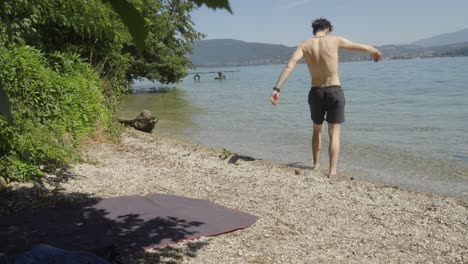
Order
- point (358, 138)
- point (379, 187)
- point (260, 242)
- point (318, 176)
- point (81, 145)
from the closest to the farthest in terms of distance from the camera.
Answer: point (260, 242), point (379, 187), point (318, 176), point (81, 145), point (358, 138)

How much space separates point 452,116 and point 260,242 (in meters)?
13.9

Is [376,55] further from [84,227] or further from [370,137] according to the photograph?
[370,137]

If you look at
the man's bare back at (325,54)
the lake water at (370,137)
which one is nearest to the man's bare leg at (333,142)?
the man's bare back at (325,54)

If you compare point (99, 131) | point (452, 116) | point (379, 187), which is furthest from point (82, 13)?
point (452, 116)

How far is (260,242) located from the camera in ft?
13.2

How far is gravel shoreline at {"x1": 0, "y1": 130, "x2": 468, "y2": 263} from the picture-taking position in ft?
12.5

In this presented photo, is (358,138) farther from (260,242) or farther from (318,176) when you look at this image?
(260,242)

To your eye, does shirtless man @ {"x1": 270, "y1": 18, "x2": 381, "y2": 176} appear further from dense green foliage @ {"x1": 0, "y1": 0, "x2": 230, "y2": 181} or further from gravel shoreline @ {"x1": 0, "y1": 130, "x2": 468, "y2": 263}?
dense green foliage @ {"x1": 0, "y1": 0, "x2": 230, "y2": 181}

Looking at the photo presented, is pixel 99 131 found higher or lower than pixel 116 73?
lower

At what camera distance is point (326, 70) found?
655 centimetres

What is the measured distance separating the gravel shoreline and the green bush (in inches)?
11.2

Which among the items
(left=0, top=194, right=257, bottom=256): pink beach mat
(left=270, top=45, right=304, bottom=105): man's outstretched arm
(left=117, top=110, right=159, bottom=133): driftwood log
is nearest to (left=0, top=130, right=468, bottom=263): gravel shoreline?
(left=0, top=194, right=257, bottom=256): pink beach mat

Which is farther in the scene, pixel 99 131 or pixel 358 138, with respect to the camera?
pixel 358 138

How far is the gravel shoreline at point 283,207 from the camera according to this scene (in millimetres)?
3797
